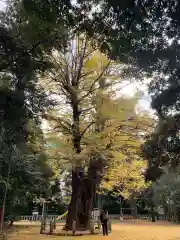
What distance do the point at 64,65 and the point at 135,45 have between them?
8.52 meters

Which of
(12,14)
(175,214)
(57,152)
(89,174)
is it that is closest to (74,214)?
(89,174)

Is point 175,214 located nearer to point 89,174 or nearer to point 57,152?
point 89,174

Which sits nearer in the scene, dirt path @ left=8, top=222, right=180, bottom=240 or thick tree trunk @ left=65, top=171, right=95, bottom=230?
dirt path @ left=8, top=222, right=180, bottom=240

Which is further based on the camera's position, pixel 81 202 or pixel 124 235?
pixel 81 202

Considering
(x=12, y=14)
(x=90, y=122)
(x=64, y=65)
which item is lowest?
(x=90, y=122)

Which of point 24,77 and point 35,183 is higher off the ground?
point 24,77

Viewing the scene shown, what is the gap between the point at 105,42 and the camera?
22.2ft

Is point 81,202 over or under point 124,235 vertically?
over

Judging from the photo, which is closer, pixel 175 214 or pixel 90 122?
pixel 90 122

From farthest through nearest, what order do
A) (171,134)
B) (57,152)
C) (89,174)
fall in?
1. (89,174)
2. (57,152)
3. (171,134)

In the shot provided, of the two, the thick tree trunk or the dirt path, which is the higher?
the thick tree trunk

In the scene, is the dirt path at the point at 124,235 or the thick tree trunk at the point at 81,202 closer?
the dirt path at the point at 124,235

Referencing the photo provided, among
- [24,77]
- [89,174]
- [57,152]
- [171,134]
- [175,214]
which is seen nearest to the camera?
[24,77]

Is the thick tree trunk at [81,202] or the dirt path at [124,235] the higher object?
the thick tree trunk at [81,202]
